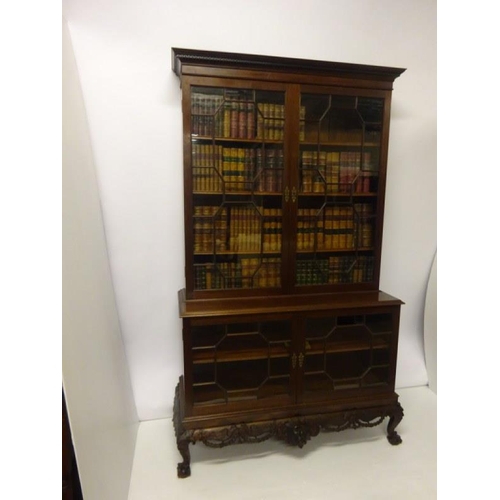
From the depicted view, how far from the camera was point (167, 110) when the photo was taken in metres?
1.76

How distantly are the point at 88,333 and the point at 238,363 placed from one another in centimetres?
77

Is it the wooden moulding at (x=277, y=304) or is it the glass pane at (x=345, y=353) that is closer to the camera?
the wooden moulding at (x=277, y=304)

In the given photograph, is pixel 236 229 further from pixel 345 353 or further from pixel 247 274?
pixel 345 353

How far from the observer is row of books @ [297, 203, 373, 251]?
5.67ft

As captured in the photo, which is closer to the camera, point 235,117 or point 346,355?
point 235,117

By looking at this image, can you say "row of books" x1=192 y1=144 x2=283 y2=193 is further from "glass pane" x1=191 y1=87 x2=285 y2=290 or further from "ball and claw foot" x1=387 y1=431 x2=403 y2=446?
"ball and claw foot" x1=387 y1=431 x2=403 y2=446

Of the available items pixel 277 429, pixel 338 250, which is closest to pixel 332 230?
pixel 338 250

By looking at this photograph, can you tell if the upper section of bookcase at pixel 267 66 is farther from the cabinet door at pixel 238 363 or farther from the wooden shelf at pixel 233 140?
the cabinet door at pixel 238 363

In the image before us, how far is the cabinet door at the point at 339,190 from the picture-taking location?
5.47ft

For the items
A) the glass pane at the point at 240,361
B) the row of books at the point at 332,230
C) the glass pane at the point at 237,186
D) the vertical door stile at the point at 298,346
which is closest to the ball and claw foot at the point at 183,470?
the glass pane at the point at 240,361
